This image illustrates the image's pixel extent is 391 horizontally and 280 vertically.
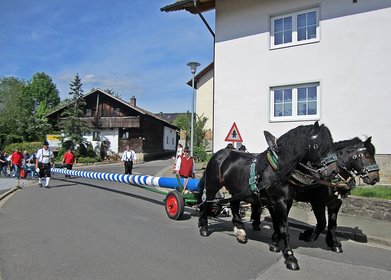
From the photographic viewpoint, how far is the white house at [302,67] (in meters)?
11.7

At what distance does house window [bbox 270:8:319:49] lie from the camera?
12914 millimetres

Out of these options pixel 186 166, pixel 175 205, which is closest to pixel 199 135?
pixel 186 166

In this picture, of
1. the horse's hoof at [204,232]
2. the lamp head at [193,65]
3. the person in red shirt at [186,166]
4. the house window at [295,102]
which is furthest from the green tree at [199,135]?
the horse's hoof at [204,232]

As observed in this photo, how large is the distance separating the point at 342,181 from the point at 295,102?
25.0 ft

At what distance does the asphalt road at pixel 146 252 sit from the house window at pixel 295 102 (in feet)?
19.2

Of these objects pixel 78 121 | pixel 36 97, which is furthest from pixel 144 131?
pixel 36 97

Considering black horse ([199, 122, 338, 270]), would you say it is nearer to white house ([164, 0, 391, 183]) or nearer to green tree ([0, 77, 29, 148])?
white house ([164, 0, 391, 183])

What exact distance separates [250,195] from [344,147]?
5.76 feet

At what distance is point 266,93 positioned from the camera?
1366cm

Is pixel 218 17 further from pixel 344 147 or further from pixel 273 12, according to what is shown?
pixel 344 147

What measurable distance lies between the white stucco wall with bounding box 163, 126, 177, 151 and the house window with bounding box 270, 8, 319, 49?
36559mm

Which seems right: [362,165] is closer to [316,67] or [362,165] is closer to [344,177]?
[344,177]

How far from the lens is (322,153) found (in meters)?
5.27

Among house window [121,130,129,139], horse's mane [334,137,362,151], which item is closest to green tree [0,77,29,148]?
house window [121,130,129,139]
